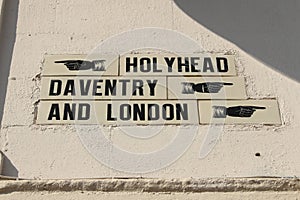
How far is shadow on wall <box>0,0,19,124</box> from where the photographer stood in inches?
140

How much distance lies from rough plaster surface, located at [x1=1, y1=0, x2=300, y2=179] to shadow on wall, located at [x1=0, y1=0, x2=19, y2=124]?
29 millimetres

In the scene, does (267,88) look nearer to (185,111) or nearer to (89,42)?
(185,111)

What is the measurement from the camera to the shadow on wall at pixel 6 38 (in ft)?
11.7

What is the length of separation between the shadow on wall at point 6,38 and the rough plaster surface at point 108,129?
29 millimetres

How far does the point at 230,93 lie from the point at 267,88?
0.69 ft

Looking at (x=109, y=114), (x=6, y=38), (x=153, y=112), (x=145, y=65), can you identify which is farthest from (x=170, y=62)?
(x=6, y=38)

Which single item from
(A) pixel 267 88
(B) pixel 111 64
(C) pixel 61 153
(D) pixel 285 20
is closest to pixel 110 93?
(B) pixel 111 64

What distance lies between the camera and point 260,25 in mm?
3828

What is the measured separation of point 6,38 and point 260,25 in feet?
4.83

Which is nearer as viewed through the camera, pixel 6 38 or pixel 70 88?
pixel 70 88

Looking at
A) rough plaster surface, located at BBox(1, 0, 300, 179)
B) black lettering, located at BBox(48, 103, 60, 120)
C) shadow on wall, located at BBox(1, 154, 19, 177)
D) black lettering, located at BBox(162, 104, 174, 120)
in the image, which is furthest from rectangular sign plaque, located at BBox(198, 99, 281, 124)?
shadow on wall, located at BBox(1, 154, 19, 177)

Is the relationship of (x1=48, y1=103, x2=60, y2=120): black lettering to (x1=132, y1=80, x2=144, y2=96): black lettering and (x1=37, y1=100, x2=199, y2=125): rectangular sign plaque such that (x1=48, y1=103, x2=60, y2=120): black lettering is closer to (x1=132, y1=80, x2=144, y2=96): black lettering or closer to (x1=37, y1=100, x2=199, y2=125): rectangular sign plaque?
(x1=37, y1=100, x2=199, y2=125): rectangular sign plaque

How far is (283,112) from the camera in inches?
136

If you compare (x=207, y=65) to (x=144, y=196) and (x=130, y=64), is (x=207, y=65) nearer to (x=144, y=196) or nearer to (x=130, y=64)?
(x=130, y=64)
